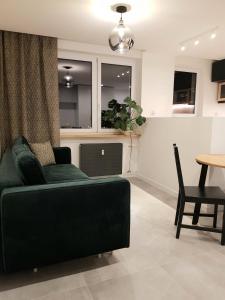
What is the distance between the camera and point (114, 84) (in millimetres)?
4664

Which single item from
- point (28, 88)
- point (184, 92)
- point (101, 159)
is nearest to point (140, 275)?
point (101, 159)

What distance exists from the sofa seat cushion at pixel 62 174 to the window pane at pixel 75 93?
133 centimetres

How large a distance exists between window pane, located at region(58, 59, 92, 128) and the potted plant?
14.2 inches

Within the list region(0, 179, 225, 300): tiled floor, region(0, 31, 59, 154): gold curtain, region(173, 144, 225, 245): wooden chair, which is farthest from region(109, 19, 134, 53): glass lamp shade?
region(0, 179, 225, 300): tiled floor

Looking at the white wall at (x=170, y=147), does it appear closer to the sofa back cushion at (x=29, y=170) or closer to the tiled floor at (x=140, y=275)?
the tiled floor at (x=140, y=275)

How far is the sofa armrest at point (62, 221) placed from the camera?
5.09 ft

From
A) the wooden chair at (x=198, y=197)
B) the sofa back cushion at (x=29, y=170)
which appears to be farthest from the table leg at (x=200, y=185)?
the sofa back cushion at (x=29, y=170)

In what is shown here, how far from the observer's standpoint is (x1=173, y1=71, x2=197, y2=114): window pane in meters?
5.04

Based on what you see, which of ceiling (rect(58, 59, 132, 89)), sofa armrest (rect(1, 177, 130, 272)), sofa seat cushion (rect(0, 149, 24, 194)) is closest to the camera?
sofa armrest (rect(1, 177, 130, 272))

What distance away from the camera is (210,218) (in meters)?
2.86

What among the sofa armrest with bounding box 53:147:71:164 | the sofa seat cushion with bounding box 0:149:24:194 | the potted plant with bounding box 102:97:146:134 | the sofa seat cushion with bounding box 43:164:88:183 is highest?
the potted plant with bounding box 102:97:146:134

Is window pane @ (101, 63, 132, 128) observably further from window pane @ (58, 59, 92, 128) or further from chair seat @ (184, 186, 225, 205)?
chair seat @ (184, 186, 225, 205)

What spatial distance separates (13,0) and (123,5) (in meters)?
1.18

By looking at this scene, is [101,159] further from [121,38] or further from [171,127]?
[121,38]
